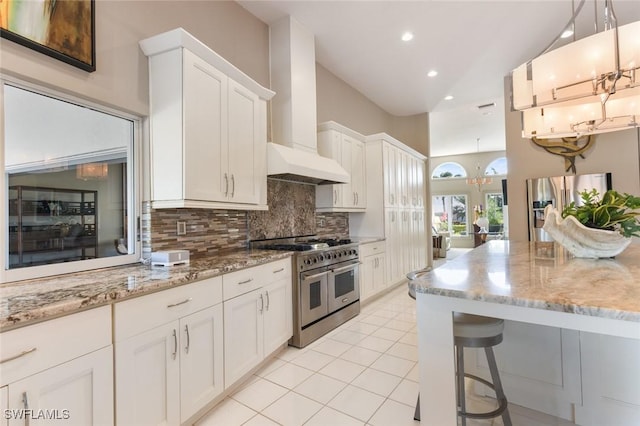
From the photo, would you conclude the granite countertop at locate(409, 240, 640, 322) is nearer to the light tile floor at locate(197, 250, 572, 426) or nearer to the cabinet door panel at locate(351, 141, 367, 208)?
the light tile floor at locate(197, 250, 572, 426)

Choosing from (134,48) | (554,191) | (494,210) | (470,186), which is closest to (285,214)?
(134,48)

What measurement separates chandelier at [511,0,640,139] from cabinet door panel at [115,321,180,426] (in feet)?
8.82

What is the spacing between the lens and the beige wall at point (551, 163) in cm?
396

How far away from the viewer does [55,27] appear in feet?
5.65

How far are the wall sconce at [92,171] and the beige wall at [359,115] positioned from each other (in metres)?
2.91

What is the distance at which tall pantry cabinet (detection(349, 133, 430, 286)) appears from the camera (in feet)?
15.6

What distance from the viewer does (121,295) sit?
1.36 metres

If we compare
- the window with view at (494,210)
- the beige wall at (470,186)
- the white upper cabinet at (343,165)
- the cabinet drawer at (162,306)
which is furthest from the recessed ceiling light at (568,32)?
the window with view at (494,210)

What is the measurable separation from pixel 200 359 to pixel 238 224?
1454 millimetres

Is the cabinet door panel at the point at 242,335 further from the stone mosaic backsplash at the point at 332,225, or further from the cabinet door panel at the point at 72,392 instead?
the stone mosaic backsplash at the point at 332,225

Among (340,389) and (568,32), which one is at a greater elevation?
(568,32)

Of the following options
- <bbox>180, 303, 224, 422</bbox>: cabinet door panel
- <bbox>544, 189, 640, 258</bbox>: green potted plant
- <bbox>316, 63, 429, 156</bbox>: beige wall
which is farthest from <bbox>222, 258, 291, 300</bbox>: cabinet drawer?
<bbox>316, 63, 429, 156</bbox>: beige wall

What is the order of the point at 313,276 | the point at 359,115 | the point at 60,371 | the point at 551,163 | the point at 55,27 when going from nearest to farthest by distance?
the point at 60,371
the point at 55,27
the point at 313,276
the point at 551,163
the point at 359,115

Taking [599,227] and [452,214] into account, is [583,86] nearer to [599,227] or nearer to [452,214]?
[599,227]
